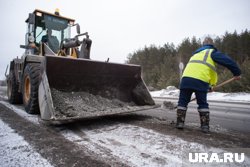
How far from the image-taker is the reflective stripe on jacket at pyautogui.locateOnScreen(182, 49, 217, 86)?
3100 mm

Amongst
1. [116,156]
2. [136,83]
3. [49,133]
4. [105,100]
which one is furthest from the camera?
[136,83]

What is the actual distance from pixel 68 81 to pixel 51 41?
209 cm

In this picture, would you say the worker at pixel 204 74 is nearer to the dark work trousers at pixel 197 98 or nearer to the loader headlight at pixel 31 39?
the dark work trousers at pixel 197 98

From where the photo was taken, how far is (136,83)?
4.98 meters

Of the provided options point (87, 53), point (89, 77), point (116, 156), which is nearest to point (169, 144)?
point (116, 156)

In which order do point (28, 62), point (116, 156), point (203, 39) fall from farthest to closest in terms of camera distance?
1. point (28, 62)
2. point (203, 39)
3. point (116, 156)

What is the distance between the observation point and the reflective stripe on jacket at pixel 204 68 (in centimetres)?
310

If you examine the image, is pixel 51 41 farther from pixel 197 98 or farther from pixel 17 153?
pixel 197 98

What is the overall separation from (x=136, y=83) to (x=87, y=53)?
1.45 metres

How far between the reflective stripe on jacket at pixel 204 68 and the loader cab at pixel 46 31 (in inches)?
152

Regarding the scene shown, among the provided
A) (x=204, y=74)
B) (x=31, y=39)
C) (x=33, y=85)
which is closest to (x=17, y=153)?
(x=33, y=85)

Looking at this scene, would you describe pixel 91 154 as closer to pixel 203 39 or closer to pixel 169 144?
pixel 169 144

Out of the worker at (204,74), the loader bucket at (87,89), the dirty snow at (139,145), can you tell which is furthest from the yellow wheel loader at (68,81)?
the worker at (204,74)

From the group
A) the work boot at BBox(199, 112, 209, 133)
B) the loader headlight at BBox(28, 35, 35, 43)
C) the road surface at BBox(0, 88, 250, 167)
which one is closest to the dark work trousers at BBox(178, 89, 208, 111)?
the work boot at BBox(199, 112, 209, 133)
